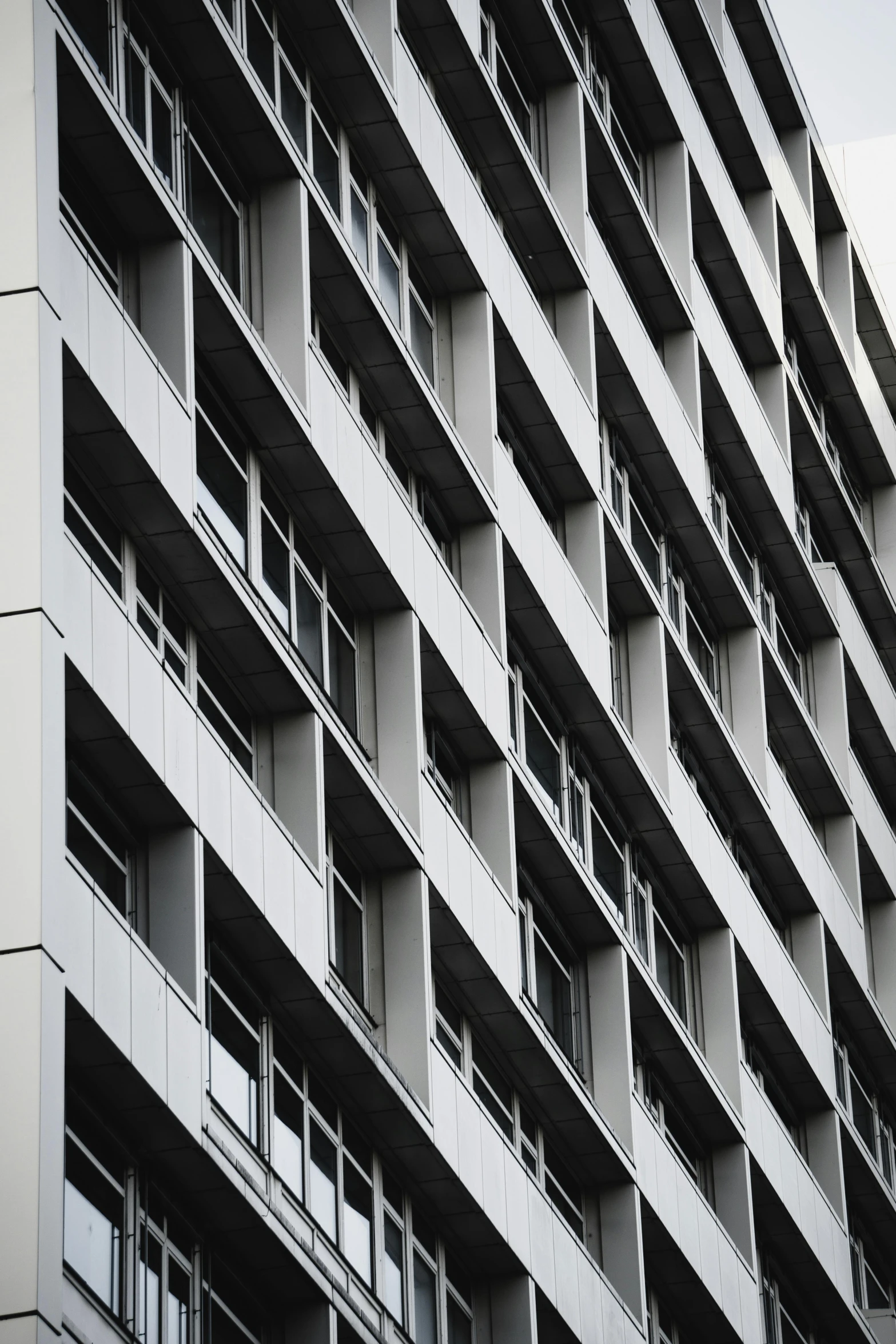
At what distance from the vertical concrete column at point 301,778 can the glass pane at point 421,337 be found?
8.03 m

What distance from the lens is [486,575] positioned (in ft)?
118

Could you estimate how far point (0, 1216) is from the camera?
20.5 metres

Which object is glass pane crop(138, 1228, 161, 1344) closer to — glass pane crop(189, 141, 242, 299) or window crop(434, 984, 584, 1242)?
window crop(434, 984, 584, 1242)

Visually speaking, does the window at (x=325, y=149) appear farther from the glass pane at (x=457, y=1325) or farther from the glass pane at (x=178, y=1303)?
the glass pane at (x=178, y=1303)

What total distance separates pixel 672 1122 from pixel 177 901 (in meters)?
18.3

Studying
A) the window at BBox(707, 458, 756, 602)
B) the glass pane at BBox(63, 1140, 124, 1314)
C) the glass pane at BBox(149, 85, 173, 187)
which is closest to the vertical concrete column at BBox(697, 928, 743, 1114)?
the window at BBox(707, 458, 756, 602)

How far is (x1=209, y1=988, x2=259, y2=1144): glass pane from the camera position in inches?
1069

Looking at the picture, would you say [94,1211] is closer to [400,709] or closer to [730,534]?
[400,709]

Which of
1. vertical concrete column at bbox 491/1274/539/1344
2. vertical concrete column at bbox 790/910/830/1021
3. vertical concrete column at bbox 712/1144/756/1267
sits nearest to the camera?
vertical concrete column at bbox 491/1274/539/1344

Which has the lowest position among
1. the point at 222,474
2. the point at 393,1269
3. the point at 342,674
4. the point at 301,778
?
the point at 393,1269

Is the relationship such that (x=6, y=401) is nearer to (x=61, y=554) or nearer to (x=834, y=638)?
(x=61, y=554)

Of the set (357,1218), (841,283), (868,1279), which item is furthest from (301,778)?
(841,283)

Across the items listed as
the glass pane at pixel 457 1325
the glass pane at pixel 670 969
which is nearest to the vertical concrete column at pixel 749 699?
the glass pane at pixel 670 969

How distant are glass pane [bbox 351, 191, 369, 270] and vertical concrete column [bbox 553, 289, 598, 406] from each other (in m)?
6.74
